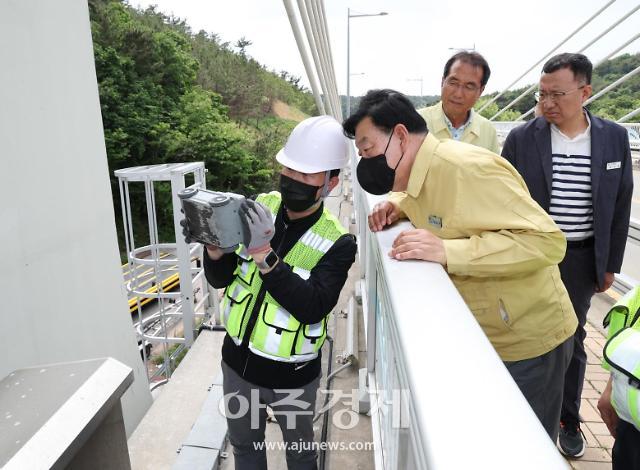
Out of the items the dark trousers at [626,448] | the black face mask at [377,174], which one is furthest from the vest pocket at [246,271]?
the dark trousers at [626,448]

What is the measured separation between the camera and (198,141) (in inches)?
935

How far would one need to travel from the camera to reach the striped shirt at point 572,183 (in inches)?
84.7

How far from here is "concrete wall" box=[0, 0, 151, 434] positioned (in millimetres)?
1944

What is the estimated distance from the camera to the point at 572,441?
7.59 ft

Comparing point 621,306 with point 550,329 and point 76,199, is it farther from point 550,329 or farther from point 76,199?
point 76,199

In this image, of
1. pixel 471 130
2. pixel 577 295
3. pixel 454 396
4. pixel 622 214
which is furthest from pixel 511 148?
pixel 454 396

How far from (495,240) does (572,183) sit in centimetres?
121

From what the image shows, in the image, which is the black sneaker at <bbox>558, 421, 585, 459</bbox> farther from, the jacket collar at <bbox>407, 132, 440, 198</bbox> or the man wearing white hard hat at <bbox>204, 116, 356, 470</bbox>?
the jacket collar at <bbox>407, 132, 440, 198</bbox>

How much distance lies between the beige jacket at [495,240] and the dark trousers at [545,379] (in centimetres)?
5

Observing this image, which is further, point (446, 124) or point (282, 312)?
point (446, 124)

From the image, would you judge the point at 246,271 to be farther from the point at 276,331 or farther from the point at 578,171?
the point at 578,171

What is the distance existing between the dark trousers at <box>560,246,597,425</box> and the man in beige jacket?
2.05ft

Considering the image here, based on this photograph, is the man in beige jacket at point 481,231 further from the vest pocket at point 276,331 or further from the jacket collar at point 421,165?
the vest pocket at point 276,331

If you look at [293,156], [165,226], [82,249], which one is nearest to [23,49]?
[82,249]
